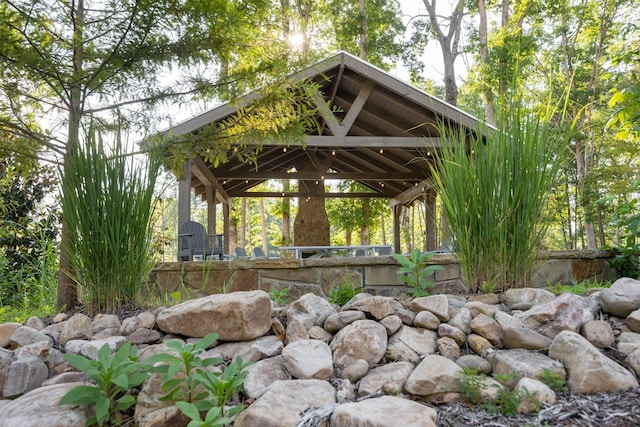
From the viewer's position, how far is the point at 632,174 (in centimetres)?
1199

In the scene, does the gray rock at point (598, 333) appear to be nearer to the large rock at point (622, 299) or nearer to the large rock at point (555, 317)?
the large rock at point (555, 317)

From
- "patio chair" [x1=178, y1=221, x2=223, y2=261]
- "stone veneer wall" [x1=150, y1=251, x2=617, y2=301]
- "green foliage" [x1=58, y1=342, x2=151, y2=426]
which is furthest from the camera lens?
"patio chair" [x1=178, y1=221, x2=223, y2=261]

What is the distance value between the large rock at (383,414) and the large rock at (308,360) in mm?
285

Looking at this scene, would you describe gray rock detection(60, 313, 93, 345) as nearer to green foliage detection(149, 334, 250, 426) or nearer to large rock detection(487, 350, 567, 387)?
green foliage detection(149, 334, 250, 426)

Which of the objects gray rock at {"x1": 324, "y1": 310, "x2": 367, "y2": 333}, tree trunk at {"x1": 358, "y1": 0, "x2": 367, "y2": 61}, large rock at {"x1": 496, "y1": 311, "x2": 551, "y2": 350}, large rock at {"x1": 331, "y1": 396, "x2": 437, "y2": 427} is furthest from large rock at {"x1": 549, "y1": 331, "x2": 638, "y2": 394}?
tree trunk at {"x1": 358, "y1": 0, "x2": 367, "y2": 61}

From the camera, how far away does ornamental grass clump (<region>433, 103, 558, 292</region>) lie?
2.49m

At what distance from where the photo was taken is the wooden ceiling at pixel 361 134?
21.5 ft

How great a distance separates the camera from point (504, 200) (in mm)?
2479

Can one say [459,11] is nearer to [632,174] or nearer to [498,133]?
[632,174]

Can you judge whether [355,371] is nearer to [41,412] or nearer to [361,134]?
[41,412]

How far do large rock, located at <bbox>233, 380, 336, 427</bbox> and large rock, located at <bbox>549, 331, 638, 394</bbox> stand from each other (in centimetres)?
91

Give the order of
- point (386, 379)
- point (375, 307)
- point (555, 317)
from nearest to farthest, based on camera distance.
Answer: point (386, 379) < point (555, 317) < point (375, 307)

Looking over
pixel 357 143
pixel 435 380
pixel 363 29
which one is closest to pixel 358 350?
pixel 435 380

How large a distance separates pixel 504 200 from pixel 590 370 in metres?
0.99
